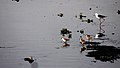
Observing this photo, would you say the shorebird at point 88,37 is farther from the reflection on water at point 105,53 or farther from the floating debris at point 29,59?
the floating debris at point 29,59

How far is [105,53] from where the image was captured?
7.98m

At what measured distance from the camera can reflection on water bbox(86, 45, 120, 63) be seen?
7.62m

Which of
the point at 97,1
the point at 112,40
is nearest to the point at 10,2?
the point at 97,1

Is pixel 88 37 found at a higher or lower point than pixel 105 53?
higher

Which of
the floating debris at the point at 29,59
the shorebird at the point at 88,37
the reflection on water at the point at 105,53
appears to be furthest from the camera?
the shorebird at the point at 88,37

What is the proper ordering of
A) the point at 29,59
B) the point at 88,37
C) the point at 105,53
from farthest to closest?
the point at 88,37 < the point at 105,53 < the point at 29,59

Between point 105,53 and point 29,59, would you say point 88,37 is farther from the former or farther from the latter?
point 29,59

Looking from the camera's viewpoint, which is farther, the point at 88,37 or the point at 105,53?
the point at 88,37

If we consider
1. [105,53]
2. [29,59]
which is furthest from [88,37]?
[29,59]

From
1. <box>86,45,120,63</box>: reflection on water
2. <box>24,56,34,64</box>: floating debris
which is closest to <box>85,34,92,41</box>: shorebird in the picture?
<box>86,45,120,63</box>: reflection on water

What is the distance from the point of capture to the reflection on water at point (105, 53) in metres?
7.62

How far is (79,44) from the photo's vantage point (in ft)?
28.8

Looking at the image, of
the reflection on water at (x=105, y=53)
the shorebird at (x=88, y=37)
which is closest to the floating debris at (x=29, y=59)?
the reflection on water at (x=105, y=53)

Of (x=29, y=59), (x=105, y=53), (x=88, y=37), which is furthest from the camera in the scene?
(x=88, y=37)
